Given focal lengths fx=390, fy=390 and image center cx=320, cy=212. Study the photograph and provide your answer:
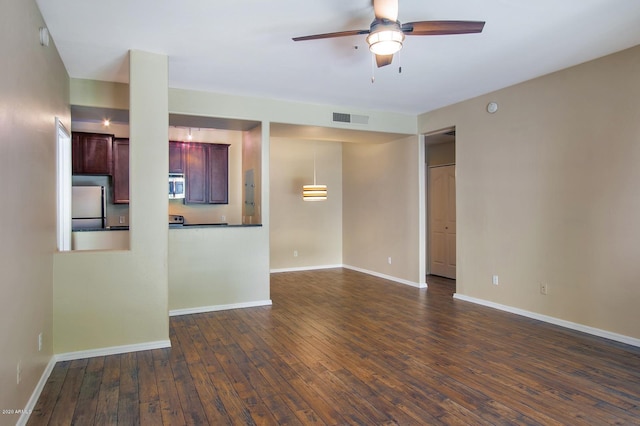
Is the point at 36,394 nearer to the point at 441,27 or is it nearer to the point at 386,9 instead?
the point at 386,9

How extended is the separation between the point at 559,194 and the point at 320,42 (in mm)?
3058

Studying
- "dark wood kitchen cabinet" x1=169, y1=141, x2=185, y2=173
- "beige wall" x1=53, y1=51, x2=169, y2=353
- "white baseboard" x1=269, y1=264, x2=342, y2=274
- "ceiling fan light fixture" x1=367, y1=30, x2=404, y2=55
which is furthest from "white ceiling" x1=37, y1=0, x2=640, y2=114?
"white baseboard" x1=269, y1=264, x2=342, y2=274

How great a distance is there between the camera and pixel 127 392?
2.81 metres

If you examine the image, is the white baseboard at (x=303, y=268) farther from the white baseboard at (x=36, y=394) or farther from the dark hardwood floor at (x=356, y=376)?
the white baseboard at (x=36, y=394)

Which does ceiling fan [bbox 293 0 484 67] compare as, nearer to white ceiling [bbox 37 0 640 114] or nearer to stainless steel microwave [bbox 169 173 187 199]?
white ceiling [bbox 37 0 640 114]

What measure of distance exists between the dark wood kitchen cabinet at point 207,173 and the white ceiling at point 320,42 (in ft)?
8.39

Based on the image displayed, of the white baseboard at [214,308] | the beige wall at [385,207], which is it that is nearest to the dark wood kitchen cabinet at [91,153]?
the white baseboard at [214,308]

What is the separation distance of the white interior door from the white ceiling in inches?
104

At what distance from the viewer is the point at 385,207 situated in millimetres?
7141

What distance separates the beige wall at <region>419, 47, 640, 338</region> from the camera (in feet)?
12.3

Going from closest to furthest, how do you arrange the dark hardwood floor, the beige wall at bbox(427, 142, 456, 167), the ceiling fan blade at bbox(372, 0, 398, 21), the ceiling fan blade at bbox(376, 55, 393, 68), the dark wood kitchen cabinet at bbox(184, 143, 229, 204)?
the dark hardwood floor → the ceiling fan blade at bbox(372, 0, 398, 21) → the ceiling fan blade at bbox(376, 55, 393, 68) → the dark wood kitchen cabinet at bbox(184, 143, 229, 204) → the beige wall at bbox(427, 142, 456, 167)

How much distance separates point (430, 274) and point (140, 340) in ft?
18.5

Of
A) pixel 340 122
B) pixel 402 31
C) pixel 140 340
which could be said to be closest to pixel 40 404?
pixel 140 340

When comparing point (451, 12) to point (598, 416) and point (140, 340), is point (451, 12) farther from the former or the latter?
point (140, 340)
